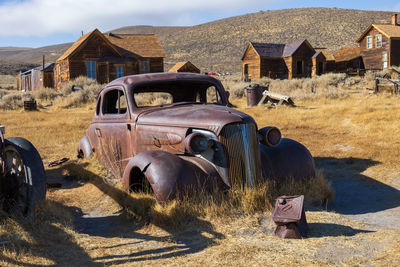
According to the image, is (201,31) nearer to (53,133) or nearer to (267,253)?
(53,133)

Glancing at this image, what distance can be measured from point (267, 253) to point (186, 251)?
0.77 m

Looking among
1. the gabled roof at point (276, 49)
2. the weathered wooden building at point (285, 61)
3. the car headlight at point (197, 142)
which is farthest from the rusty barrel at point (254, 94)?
the gabled roof at point (276, 49)

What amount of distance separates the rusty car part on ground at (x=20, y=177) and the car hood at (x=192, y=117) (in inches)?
61.3

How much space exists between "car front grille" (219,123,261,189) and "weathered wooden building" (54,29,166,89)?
2875cm

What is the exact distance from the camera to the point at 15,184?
4.69 metres

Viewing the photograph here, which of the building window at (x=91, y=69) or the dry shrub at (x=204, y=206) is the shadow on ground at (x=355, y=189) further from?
the building window at (x=91, y=69)

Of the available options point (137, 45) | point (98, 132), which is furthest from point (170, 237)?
point (137, 45)

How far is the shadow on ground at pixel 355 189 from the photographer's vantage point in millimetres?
5477

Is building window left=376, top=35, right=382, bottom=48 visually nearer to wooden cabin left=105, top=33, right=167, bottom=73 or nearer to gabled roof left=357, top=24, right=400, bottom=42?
gabled roof left=357, top=24, right=400, bottom=42

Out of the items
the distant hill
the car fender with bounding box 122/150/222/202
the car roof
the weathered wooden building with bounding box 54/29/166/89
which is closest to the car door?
the car roof

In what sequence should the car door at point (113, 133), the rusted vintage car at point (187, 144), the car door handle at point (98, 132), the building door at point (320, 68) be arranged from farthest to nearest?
the building door at point (320, 68) → the car door handle at point (98, 132) → the car door at point (113, 133) → the rusted vintage car at point (187, 144)

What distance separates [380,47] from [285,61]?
32.1ft

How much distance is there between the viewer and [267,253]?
3727 millimetres

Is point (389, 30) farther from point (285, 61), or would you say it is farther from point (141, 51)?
point (141, 51)
